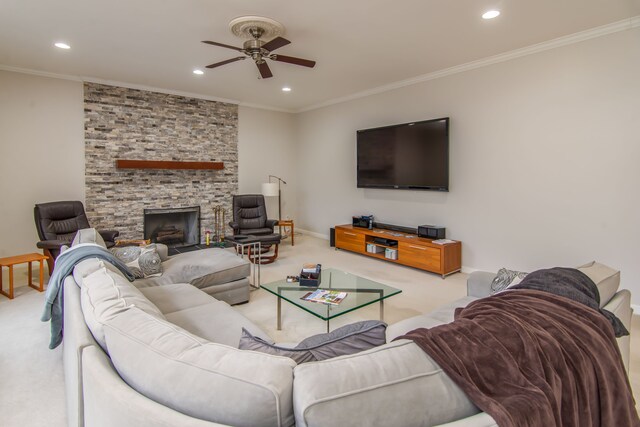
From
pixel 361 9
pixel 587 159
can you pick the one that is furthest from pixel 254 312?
pixel 587 159

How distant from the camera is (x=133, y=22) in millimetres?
3182

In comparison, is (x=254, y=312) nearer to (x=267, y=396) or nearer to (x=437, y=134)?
(x=267, y=396)

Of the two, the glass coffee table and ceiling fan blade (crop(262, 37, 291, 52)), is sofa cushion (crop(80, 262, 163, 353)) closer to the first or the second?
the glass coffee table

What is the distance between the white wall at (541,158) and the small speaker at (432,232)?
5.3 inches

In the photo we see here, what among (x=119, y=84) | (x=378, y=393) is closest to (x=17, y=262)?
(x=119, y=84)

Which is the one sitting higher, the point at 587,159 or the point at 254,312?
the point at 587,159

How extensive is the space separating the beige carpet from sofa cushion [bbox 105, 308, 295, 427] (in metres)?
1.37

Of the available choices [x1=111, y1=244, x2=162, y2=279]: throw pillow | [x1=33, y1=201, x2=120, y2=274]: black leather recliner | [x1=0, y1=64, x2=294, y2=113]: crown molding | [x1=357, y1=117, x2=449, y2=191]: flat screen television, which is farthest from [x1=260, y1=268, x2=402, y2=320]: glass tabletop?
[x1=0, y1=64, x2=294, y2=113]: crown molding

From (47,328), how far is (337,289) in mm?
2489

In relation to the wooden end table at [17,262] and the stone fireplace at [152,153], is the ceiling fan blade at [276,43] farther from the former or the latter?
the wooden end table at [17,262]

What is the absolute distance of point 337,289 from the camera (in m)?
2.85

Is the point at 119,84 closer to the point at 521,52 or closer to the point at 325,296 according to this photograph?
the point at 325,296

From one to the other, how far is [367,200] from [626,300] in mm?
4260

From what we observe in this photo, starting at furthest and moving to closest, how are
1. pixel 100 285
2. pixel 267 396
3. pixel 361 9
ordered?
pixel 361 9, pixel 100 285, pixel 267 396
